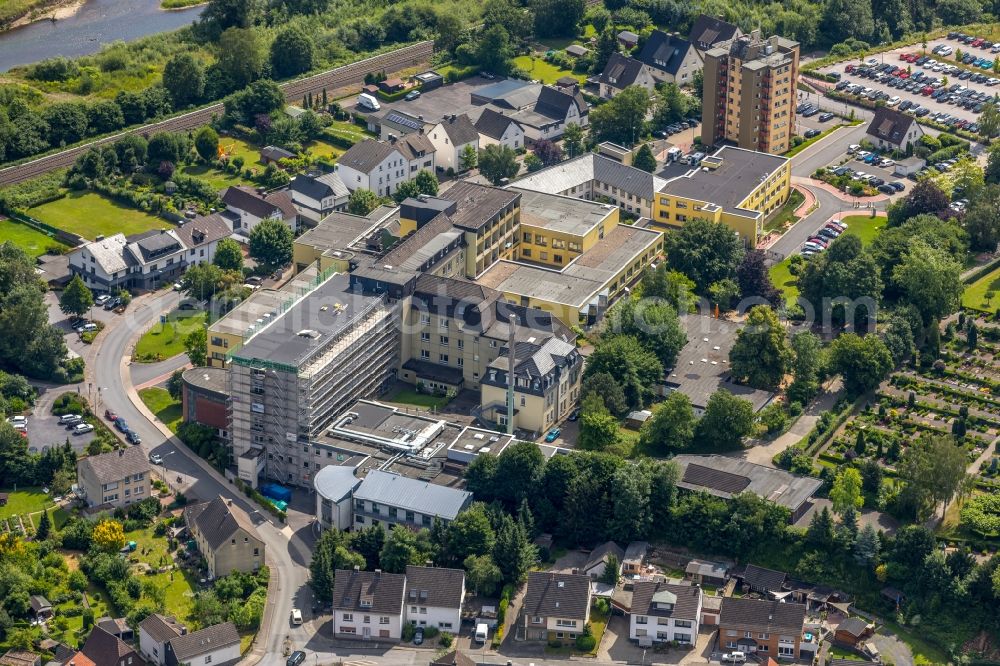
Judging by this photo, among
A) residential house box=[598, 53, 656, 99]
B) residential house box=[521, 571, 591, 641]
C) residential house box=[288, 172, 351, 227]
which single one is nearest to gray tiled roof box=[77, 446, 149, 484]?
residential house box=[521, 571, 591, 641]

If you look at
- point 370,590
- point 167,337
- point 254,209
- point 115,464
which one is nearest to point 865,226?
point 254,209

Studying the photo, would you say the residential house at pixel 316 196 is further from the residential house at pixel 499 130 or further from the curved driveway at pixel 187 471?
the residential house at pixel 499 130

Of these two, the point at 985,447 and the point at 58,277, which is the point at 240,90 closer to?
the point at 58,277

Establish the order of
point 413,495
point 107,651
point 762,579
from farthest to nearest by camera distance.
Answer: point 413,495
point 762,579
point 107,651

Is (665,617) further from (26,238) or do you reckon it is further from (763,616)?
(26,238)

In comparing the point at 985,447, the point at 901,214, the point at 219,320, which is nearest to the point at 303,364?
the point at 219,320

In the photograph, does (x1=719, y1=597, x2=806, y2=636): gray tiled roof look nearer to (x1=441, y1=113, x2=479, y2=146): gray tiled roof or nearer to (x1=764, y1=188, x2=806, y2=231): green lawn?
(x1=764, y1=188, x2=806, y2=231): green lawn

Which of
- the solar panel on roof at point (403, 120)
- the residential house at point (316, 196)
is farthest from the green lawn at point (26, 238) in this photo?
the solar panel on roof at point (403, 120)
